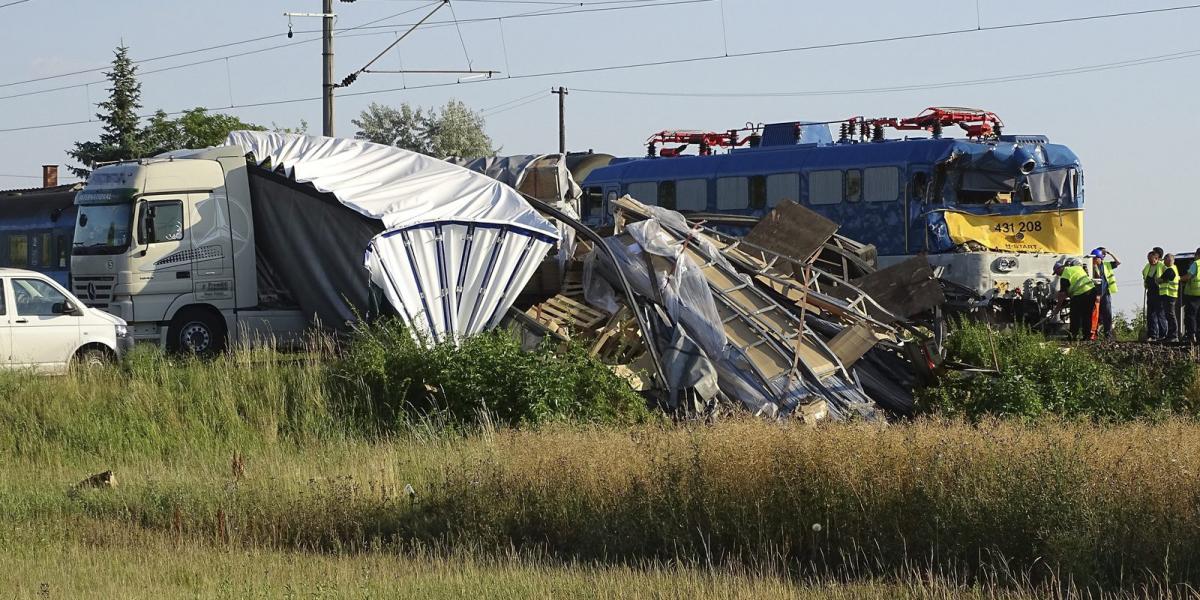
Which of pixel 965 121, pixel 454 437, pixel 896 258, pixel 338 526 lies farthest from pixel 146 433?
pixel 965 121

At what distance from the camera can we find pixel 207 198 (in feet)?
64.8

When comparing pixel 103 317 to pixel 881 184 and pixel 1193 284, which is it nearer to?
pixel 881 184

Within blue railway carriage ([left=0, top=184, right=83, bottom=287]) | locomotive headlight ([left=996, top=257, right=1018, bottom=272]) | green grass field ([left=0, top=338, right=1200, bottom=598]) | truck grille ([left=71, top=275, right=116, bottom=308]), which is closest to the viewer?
green grass field ([left=0, top=338, right=1200, bottom=598])

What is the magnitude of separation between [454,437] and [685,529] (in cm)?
427

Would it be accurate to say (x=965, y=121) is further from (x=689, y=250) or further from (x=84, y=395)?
(x=84, y=395)

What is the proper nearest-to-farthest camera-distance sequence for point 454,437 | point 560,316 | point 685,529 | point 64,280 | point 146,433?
1. point 685,529
2. point 454,437
3. point 146,433
4. point 560,316
5. point 64,280

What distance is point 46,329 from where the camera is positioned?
17.0 meters

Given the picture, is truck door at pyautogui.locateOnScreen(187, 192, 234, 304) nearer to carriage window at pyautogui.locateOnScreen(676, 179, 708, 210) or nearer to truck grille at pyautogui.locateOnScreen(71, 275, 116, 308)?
truck grille at pyautogui.locateOnScreen(71, 275, 116, 308)

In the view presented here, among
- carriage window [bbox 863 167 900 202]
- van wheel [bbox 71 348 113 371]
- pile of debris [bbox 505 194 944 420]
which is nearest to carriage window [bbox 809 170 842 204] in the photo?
carriage window [bbox 863 167 900 202]

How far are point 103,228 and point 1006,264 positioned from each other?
13489 mm

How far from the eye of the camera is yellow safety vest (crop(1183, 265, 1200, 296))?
69.0ft

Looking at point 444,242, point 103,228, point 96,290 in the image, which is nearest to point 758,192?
point 444,242

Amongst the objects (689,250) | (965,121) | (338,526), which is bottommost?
(338,526)

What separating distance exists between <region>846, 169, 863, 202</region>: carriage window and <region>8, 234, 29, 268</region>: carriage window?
61.8 feet
